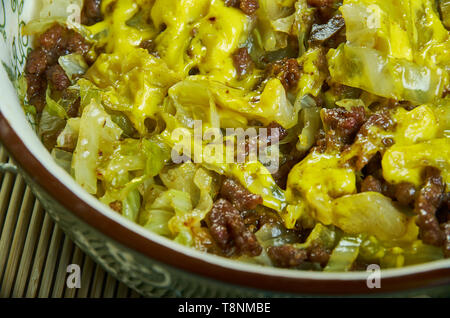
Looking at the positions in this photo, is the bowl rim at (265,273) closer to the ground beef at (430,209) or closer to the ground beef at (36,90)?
the ground beef at (430,209)

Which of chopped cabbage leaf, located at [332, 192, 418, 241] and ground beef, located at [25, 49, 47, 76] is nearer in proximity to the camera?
chopped cabbage leaf, located at [332, 192, 418, 241]

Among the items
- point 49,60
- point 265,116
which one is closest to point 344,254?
point 265,116

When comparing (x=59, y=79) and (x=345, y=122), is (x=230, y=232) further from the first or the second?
(x=59, y=79)

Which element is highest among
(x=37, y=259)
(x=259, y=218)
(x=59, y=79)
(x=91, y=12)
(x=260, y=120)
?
(x=91, y=12)

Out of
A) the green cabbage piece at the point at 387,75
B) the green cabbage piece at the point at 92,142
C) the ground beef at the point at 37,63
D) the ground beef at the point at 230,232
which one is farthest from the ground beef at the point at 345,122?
the ground beef at the point at 37,63

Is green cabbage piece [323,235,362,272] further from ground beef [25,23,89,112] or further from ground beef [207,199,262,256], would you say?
ground beef [25,23,89,112]

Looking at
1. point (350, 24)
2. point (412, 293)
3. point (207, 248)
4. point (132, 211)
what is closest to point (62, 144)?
point (132, 211)

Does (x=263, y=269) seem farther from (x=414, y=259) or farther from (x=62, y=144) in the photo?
(x=62, y=144)

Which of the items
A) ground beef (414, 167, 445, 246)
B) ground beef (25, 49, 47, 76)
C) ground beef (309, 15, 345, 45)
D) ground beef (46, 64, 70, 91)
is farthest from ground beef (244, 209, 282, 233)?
ground beef (25, 49, 47, 76)

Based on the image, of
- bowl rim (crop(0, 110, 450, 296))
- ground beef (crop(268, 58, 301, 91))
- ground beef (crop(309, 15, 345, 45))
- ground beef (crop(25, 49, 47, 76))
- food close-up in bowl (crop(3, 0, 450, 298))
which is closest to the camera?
bowl rim (crop(0, 110, 450, 296))
